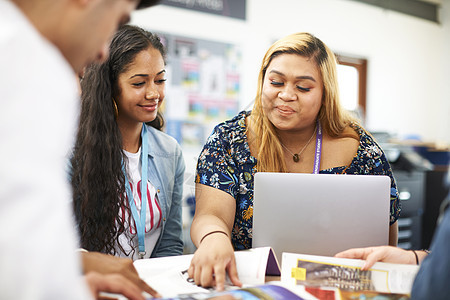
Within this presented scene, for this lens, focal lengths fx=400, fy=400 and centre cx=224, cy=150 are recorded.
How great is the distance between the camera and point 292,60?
4.51ft

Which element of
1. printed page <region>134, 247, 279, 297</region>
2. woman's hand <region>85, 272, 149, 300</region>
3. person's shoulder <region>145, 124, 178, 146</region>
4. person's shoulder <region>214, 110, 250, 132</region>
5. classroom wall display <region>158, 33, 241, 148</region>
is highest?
classroom wall display <region>158, 33, 241, 148</region>

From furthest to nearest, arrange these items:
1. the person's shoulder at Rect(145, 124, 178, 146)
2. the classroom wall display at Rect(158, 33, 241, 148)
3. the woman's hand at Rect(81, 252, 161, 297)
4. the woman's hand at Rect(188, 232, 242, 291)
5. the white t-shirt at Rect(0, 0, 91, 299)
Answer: the classroom wall display at Rect(158, 33, 241, 148) → the person's shoulder at Rect(145, 124, 178, 146) → the woman's hand at Rect(188, 232, 242, 291) → the woman's hand at Rect(81, 252, 161, 297) → the white t-shirt at Rect(0, 0, 91, 299)

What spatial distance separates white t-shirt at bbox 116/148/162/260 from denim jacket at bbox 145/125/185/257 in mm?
22

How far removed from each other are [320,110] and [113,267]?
38.9 inches

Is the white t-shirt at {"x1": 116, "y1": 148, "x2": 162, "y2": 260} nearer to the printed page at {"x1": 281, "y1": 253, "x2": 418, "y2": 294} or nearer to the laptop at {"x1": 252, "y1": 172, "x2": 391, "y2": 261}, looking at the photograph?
the laptop at {"x1": 252, "y1": 172, "x2": 391, "y2": 261}

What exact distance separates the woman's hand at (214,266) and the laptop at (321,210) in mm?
151

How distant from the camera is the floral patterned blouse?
133 cm

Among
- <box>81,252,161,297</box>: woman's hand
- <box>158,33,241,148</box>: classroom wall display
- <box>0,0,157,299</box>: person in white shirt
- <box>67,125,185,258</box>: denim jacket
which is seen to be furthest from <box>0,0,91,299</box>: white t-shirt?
<box>158,33,241,148</box>: classroom wall display

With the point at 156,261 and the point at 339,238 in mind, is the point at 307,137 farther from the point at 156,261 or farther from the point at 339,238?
the point at 156,261

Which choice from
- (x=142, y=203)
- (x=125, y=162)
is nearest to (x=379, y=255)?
(x=142, y=203)

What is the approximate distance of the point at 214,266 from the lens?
2.89 ft

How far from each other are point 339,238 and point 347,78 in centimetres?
405

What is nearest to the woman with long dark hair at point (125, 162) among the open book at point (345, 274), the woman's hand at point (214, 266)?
the woman's hand at point (214, 266)

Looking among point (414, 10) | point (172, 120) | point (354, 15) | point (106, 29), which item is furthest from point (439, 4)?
point (106, 29)
